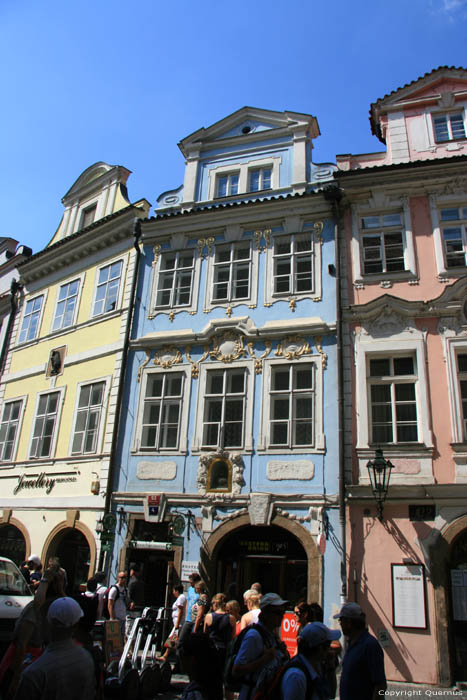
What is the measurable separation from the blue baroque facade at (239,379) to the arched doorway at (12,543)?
4.38m

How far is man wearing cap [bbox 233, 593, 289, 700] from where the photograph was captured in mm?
4453

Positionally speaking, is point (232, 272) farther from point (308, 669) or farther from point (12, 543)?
point (308, 669)

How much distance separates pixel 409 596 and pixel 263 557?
323 centimetres

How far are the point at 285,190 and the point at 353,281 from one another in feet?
12.3

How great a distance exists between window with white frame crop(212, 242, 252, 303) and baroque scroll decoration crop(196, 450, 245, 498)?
4.19m

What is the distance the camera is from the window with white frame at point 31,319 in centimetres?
2031

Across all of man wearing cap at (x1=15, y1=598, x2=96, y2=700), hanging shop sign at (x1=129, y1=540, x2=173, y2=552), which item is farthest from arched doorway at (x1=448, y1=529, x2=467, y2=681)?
man wearing cap at (x1=15, y1=598, x2=96, y2=700)

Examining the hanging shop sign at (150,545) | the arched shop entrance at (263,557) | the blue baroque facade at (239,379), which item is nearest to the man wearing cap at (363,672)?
the blue baroque facade at (239,379)

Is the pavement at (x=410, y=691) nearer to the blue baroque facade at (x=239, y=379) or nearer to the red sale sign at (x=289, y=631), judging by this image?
the red sale sign at (x=289, y=631)

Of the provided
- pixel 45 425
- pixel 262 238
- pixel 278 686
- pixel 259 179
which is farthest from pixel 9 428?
pixel 278 686

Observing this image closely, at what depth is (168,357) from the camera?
50.1 feet

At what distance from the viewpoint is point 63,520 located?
15.6 m

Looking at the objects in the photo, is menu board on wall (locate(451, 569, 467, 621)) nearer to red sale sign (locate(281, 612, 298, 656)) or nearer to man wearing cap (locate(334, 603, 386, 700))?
red sale sign (locate(281, 612, 298, 656))

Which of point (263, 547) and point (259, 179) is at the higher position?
point (259, 179)
